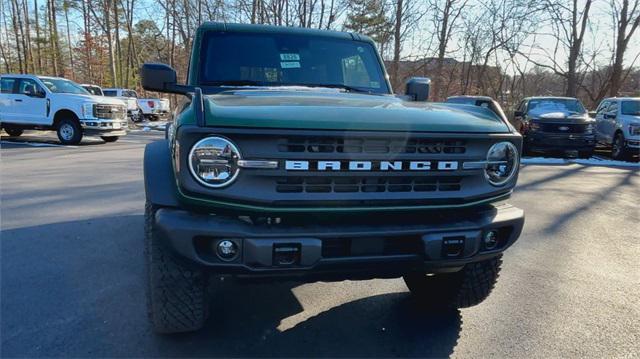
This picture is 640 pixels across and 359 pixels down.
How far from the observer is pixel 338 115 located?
218cm

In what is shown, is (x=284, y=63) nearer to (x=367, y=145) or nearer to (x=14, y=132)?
(x=367, y=145)

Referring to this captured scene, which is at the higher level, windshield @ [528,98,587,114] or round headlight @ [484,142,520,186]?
windshield @ [528,98,587,114]

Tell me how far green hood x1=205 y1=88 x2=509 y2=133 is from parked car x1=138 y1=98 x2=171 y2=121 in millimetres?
24562

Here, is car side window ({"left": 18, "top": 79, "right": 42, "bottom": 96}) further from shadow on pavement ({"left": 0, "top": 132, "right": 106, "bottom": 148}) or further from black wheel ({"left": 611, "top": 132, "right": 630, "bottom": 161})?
black wheel ({"left": 611, "top": 132, "right": 630, "bottom": 161})

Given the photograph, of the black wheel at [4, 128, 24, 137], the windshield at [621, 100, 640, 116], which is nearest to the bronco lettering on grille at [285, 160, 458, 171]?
the windshield at [621, 100, 640, 116]

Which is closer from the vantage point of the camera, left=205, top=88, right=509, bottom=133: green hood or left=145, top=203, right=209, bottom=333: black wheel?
left=205, top=88, right=509, bottom=133: green hood

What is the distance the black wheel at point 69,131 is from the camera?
13.5 m

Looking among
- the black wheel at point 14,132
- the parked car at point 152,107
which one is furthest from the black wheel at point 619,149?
the parked car at point 152,107

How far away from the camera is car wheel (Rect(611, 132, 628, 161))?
13.0 metres

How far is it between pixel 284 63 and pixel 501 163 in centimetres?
191

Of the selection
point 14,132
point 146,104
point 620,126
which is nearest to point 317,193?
point 620,126

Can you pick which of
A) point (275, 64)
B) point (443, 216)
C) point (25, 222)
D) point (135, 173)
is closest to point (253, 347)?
point (443, 216)

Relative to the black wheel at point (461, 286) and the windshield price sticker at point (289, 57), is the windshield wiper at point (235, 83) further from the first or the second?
the black wheel at point (461, 286)

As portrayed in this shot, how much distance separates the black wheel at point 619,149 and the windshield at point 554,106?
4.15ft
